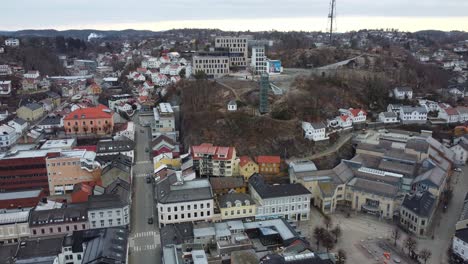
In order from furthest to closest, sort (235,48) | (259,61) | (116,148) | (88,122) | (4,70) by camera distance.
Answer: (4,70) → (235,48) → (259,61) → (88,122) → (116,148)

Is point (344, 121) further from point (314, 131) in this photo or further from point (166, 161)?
point (166, 161)

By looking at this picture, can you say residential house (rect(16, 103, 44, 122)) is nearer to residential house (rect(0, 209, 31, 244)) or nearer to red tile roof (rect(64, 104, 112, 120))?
red tile roof (rect(64, 104, 112, 120))

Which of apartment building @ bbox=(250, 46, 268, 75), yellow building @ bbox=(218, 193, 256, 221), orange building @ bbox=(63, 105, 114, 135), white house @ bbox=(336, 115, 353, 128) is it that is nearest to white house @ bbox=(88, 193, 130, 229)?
yellow building @ bbox=(218, 193, 256, 221)

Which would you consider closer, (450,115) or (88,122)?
(88,122)

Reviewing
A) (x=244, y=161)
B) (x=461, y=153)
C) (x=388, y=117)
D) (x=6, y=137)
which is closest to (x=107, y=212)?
(x=244, y=161)

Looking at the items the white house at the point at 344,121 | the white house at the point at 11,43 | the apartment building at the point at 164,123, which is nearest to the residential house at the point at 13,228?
the apartment building at the point at 164,123

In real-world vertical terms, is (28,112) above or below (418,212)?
above

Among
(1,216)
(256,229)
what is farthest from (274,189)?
(1,216)
